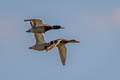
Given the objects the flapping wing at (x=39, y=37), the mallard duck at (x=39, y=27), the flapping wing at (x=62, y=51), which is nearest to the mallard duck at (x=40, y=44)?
the flapping wing at (x=39, y=37)

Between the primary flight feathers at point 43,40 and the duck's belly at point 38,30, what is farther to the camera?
the duck's belly at point 38,30

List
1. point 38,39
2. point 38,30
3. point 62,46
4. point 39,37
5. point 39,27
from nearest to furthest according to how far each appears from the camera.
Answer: point 39,27
point 38,30
point 38,39
point 39,37
point 62,46

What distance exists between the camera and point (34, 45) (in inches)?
7185

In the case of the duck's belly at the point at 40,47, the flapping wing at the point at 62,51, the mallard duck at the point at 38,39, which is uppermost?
the mallard duck at the point at 38,39

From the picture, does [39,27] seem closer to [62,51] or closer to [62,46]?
[62,46]

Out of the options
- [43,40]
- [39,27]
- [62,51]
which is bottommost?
[62,51]

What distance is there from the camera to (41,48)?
18088cm

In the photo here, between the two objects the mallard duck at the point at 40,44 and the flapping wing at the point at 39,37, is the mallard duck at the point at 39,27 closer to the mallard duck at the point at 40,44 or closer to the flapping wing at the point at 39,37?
the mallard duck at the point at 40,44

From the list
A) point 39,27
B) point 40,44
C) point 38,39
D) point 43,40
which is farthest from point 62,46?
point 39,27

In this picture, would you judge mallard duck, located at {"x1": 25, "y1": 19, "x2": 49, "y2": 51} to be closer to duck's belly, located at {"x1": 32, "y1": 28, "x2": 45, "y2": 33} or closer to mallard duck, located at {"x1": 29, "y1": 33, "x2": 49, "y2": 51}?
mallard duck, located at {"x1": 29, "y1": 33, "x2": 49, "y2": 51}

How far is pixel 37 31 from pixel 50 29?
3039 mm

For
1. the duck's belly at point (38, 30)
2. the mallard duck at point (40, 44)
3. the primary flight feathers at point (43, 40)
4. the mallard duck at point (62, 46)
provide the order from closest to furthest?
the mallard duck at point (40, 44), the primary flight feathers at point (43, 40), the duck's belly at point (38, 30), the mallard duck at point (62, 46)

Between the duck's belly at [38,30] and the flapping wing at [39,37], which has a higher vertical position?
the duck's belly at [38,30]

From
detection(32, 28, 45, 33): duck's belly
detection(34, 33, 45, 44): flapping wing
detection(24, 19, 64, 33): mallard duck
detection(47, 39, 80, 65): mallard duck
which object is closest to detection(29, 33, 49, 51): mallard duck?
detection(34, 33, 45, 44): flapping wing
